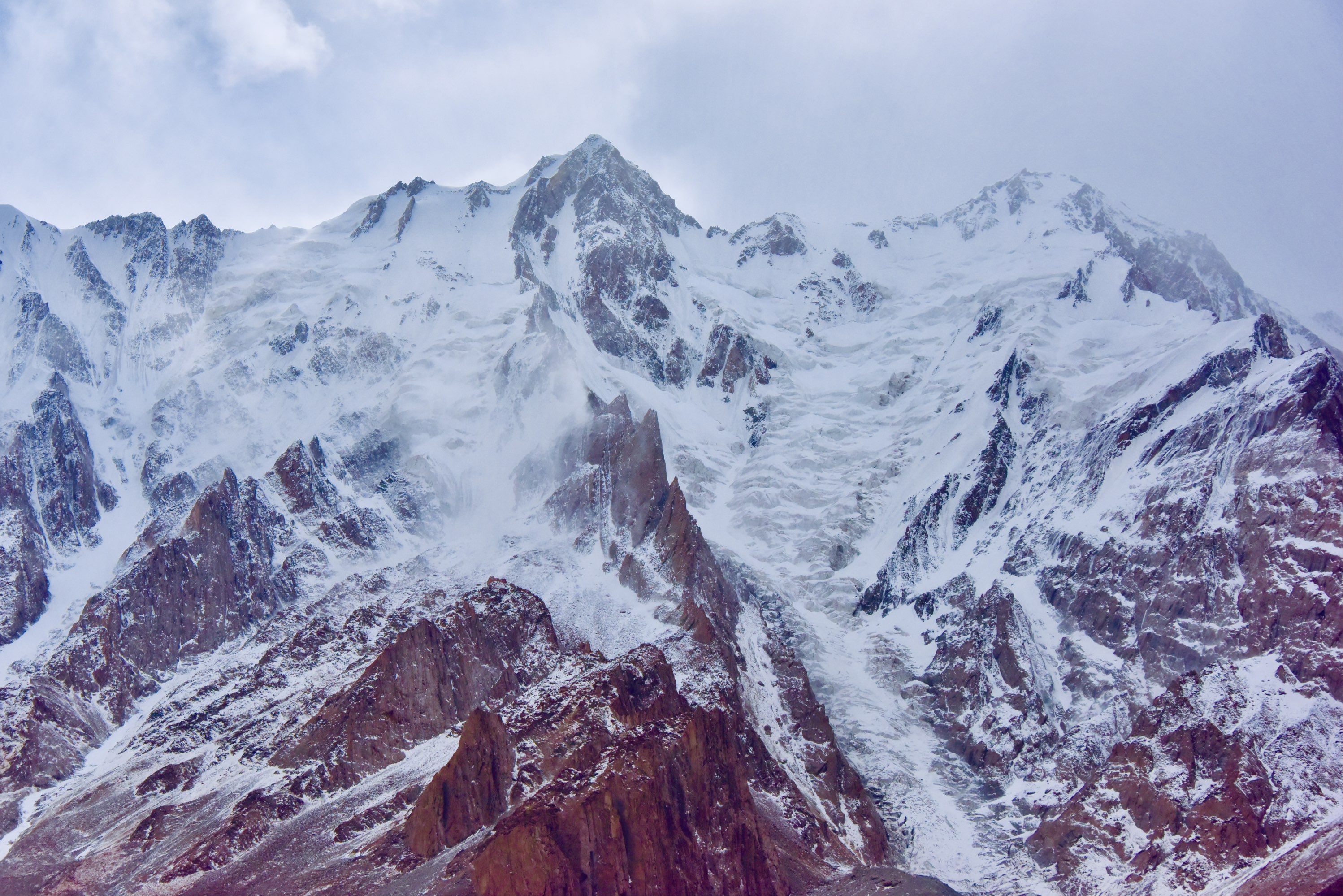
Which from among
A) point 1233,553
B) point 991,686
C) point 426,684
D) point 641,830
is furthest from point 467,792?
point 1233,553

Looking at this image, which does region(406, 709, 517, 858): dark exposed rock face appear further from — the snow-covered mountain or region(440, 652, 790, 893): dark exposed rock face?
region(440, 652, 790, 893): dark exposed rock face

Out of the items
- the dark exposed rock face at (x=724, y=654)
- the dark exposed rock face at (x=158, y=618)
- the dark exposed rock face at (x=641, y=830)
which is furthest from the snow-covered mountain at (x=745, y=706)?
the dark exposed rock face at (x=724, y=654)

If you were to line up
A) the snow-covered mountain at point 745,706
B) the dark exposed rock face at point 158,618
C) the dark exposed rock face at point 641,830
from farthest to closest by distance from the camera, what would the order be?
the dark exposed rock face at point 158,618, the snow-covered mountain at point 745,706, the dark exposed rock face at point 641,830

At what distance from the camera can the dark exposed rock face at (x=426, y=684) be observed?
14412cm

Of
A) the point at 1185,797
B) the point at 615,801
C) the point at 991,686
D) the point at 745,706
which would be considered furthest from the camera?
the point at 991,686

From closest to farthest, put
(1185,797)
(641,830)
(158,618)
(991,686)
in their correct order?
(641,830) < (1185,797) < (991,686) < (158,618)

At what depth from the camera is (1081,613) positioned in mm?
169000

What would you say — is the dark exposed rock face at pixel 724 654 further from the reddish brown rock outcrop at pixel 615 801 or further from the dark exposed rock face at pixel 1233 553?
the dark exposed rock face at pixel 1233 553

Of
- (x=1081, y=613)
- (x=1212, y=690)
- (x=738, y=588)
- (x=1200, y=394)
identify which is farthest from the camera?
(x=738, y=588)

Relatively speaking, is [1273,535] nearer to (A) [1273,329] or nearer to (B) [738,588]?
(A) [1273,329]

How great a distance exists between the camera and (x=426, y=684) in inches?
6093

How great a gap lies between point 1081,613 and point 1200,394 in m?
43.2

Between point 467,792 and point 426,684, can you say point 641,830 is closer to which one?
point 467,792

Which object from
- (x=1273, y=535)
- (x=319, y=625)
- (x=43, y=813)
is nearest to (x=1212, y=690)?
(x=1273, y=535)
